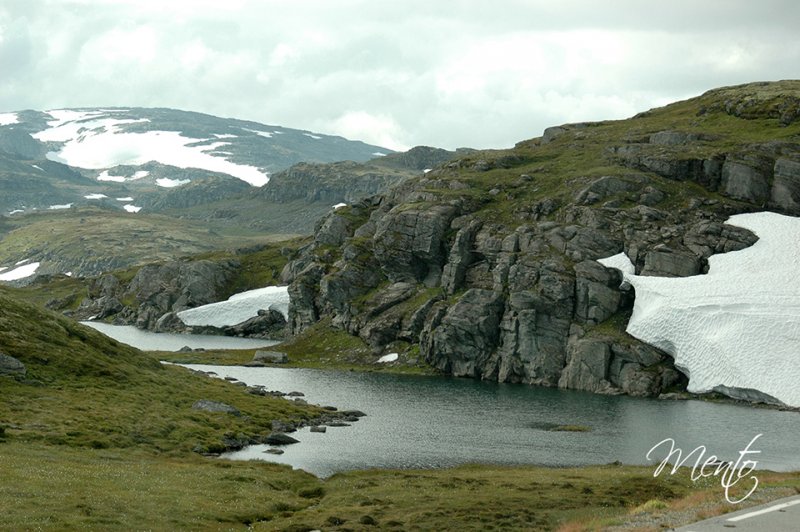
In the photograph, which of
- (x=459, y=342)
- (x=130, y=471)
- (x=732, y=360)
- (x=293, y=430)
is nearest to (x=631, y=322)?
(x=732, y=360)

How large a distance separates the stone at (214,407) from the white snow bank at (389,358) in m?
68.6

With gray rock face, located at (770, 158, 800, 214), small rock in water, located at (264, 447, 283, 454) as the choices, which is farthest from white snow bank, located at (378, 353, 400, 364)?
small rock in water, located at (264, 447, 283, 454)

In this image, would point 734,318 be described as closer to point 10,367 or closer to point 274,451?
point 274,451

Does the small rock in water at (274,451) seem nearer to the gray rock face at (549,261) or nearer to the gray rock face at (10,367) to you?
the gray rock face at (10,367)

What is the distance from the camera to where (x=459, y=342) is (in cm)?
15588

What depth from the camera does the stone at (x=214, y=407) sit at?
318 feet

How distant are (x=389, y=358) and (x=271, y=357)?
24386mm

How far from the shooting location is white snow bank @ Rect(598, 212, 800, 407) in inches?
4961

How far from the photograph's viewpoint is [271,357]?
17100 cm

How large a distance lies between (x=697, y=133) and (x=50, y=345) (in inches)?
5881

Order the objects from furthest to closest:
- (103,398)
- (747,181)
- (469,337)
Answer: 1. (747,181)
2. (469,337)
3. (103,398)

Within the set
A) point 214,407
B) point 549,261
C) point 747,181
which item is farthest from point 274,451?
point 747,181

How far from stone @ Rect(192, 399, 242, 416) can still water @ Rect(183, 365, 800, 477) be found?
9.52m

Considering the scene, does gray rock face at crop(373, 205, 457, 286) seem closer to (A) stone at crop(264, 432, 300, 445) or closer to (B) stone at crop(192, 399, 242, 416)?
(B) stone at crop(192, 399, 242, 416)
